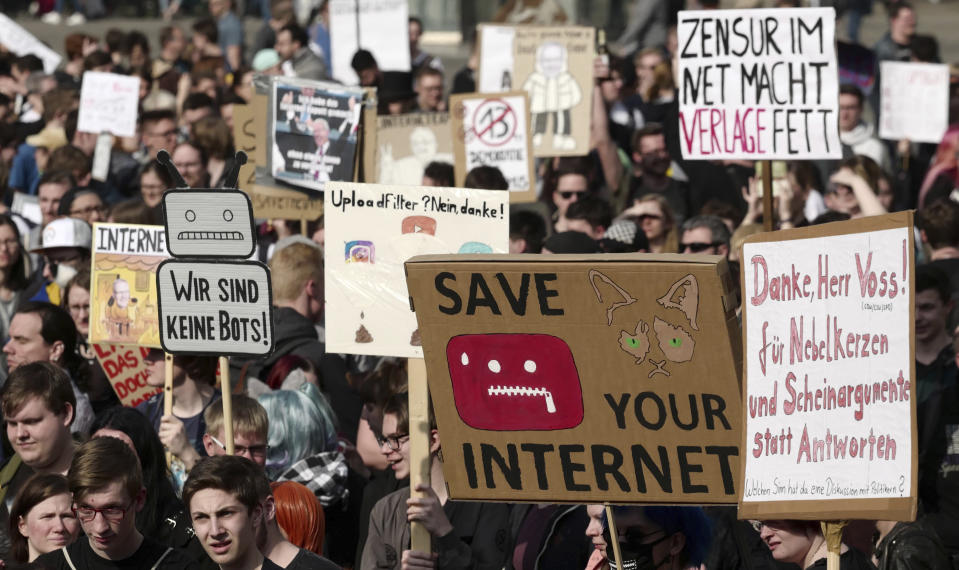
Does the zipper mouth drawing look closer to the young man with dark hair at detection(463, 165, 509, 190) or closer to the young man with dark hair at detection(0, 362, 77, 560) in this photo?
the young man with dark hair at detection(0, 362, 77, 560)

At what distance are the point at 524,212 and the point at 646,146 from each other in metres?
2.26

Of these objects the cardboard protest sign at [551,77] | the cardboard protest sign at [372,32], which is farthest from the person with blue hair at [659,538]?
the cardboard protest sign at [372,32]

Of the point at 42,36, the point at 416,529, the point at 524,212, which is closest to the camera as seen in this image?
the point at 416,529

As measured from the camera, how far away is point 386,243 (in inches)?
259

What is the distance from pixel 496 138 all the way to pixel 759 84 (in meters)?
2.95

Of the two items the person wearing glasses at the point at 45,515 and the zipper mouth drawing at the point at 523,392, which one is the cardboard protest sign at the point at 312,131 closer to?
the person wearing glasses at the point at 45,515

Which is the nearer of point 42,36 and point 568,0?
point 568,0

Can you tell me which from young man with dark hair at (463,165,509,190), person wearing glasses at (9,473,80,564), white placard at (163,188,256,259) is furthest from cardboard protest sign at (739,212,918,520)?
young man with dark hair at (463,165,509,190)

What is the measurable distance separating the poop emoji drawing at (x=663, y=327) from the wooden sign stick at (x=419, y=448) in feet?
4.15

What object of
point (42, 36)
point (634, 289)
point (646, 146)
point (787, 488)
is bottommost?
point (42, 36)

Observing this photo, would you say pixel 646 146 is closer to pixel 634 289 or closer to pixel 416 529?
pixel 416 529

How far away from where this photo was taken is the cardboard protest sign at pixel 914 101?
13.4 m

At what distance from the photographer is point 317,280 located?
874cm

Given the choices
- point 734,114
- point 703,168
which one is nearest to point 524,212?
point 734,114
